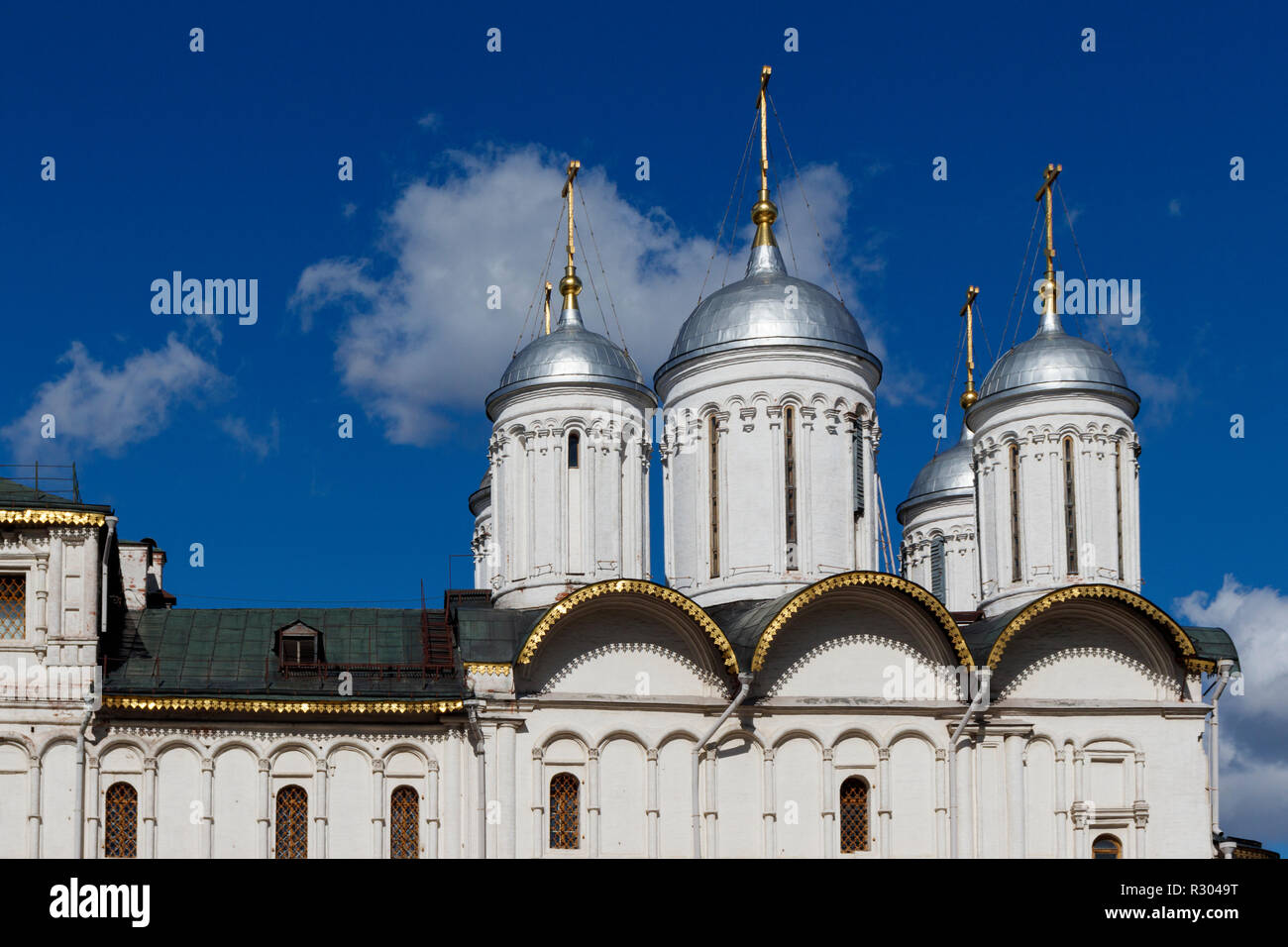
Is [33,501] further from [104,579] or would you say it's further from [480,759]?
[480,759]

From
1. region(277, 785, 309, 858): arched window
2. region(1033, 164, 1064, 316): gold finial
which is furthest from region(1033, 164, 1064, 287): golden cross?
region(277, 785, 309, 858): arched window

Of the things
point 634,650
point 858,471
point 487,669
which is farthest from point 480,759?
point 858,471

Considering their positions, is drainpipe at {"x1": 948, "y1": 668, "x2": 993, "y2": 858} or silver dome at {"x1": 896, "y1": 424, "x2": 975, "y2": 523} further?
silver dome at {"x1": 896, "y1": 424, "x2": 975, "y2": 523}

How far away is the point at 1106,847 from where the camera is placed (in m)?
31.6

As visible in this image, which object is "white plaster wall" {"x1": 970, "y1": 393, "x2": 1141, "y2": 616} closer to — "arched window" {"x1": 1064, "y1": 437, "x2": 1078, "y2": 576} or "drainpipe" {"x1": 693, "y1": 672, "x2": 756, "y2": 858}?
"arched window" {"x1": 1064, "y1": 437, "x2": 1078, "y2": 576}

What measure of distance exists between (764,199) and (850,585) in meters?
7.88

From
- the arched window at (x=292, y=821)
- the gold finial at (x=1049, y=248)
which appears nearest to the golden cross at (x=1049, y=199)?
the gold finial at (x=1049, y=248)

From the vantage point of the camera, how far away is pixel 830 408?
33062 mm

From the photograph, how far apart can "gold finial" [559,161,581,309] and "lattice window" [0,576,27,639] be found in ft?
34.8

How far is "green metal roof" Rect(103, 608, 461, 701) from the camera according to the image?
30.1 meters

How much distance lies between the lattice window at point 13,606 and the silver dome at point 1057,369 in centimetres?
1571
